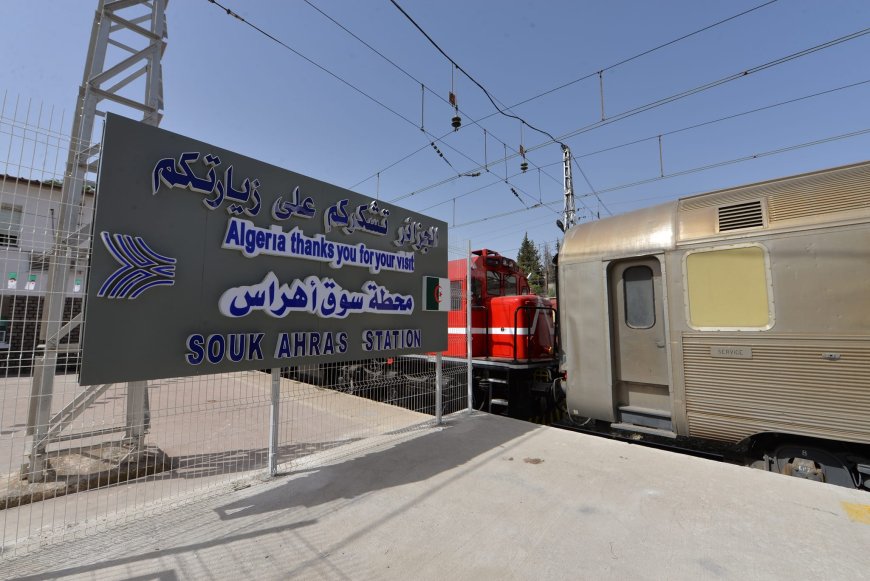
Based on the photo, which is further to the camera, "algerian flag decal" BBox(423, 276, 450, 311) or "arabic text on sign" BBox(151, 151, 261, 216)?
"algerian flag decal" BBox(423, 276, 450, 311)

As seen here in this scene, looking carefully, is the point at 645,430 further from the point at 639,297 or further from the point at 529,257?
the point at 529,257

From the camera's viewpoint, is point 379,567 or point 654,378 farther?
point 654,378

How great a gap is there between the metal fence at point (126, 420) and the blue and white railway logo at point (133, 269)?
0.25 meters

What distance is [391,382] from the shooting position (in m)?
6.13

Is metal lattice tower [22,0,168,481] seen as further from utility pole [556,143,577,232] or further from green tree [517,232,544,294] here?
green tree [517,232,544,294]

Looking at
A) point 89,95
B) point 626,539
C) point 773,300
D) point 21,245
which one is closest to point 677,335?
point 773,300

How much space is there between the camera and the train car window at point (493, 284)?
Result: 8.23m

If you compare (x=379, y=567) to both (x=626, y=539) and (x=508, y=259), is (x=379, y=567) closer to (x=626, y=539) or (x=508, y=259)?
(x=626, y=539)

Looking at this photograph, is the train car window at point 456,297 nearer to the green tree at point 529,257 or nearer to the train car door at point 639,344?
the train car door at point 639,344

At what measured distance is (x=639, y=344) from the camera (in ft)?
15.8

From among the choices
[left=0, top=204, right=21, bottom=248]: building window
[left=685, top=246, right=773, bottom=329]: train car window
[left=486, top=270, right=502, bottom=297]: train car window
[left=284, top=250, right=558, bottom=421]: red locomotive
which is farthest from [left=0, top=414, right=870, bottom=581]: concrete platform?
[left=486, top=270, right=502, bottom=297]: train car window

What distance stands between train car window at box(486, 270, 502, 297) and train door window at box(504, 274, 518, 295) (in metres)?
0.28

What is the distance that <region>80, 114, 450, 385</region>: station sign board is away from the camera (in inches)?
117

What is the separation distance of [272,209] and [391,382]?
10.9ft
